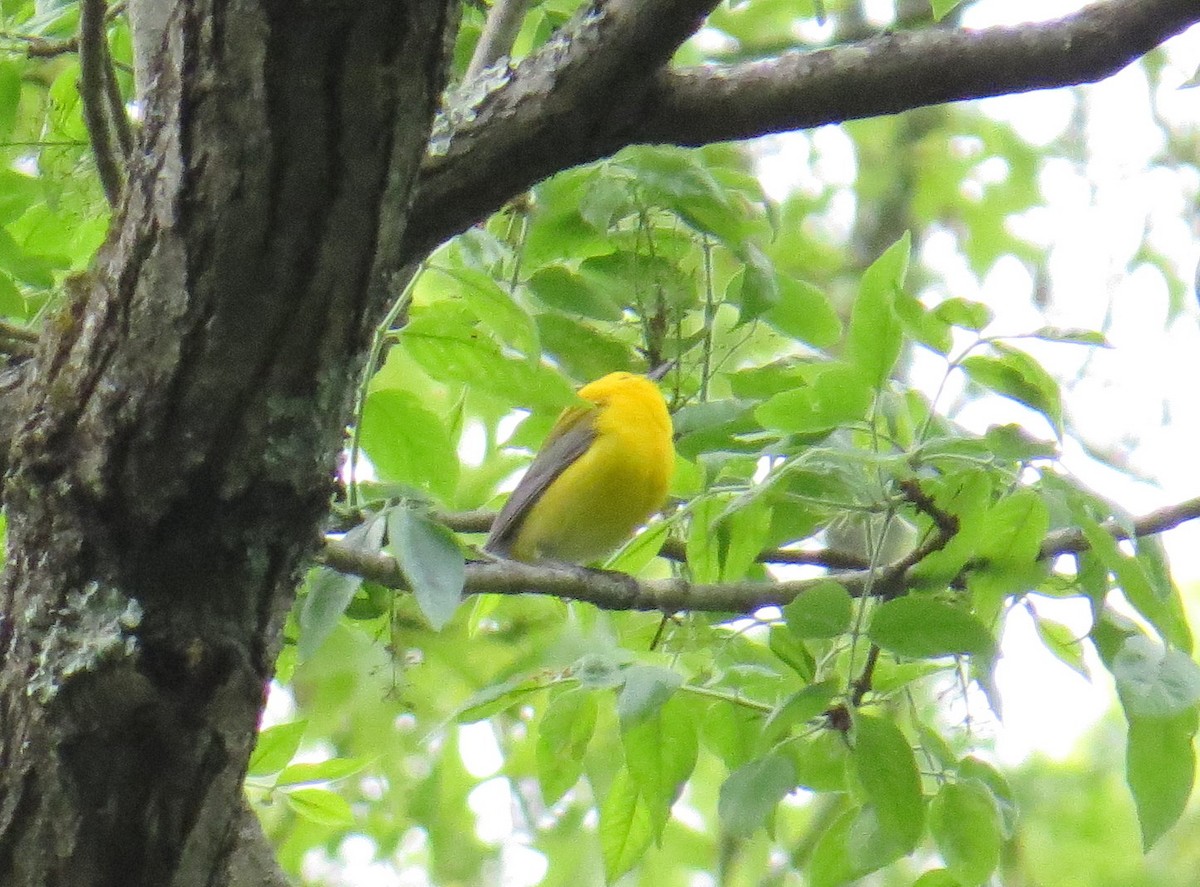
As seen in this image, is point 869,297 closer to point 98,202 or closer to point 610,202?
point 610,202

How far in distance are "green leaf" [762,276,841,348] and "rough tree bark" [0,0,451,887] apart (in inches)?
51.1

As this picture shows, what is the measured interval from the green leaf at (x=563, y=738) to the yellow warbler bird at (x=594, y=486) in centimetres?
219

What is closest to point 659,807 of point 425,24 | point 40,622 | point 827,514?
point 827,514

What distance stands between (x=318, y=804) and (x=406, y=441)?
767 millimetres

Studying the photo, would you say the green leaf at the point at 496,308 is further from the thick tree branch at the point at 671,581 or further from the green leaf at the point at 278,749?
the green leaf at the point at 278,749

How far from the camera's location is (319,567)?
220 centimetres

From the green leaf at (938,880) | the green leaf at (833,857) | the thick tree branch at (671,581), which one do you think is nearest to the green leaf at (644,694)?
the thick tree branch at (671,581)

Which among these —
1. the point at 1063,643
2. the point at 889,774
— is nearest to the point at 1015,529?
the point at 889,774

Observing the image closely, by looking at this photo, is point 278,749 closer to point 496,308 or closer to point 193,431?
point 496,308

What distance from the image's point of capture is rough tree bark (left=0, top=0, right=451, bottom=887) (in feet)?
4.86

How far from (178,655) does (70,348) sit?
392mm

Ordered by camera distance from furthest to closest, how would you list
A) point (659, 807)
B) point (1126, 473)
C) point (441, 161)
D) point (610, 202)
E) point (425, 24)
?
point (610, 202) → point (659, 807) → point (1126, 473) → point (441, 161) → point (425, 24)

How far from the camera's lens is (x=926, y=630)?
77.0 inches

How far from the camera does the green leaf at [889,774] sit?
81.1 inches
